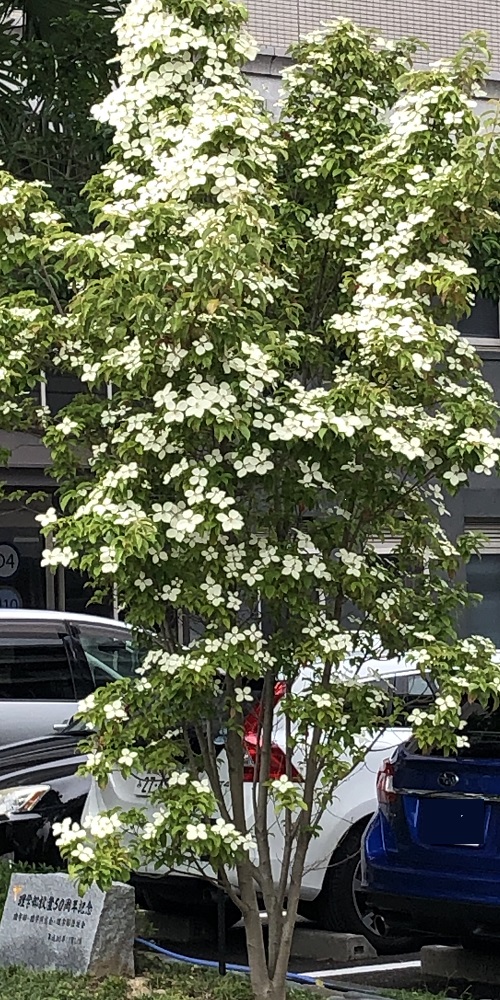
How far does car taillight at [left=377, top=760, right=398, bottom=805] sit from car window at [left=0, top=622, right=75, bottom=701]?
3.11 metres

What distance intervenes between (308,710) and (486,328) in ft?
46.0

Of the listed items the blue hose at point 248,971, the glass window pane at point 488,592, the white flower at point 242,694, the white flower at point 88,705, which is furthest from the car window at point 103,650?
the glass window pane at point 488,592

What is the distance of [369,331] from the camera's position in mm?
4914

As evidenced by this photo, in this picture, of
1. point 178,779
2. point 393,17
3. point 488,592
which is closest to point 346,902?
point 178,779

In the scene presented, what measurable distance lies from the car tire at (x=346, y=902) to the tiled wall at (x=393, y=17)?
11.1 metres

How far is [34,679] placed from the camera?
9.59 meters

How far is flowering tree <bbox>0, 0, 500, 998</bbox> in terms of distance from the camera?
4.80m

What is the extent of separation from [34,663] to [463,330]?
10.5 meters

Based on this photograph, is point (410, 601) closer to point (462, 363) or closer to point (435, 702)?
point (435, 702)

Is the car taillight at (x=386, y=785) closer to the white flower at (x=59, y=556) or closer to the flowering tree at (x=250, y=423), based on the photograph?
the flowering tree at (x=250, y=423)

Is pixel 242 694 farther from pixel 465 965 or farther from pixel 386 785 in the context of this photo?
pixel 465 965

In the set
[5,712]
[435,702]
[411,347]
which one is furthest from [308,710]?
[5,712]

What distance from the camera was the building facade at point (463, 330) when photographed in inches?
628

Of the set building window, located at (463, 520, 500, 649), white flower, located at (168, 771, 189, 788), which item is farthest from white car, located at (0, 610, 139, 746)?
building window, located at (463, 520, 500, 649)
